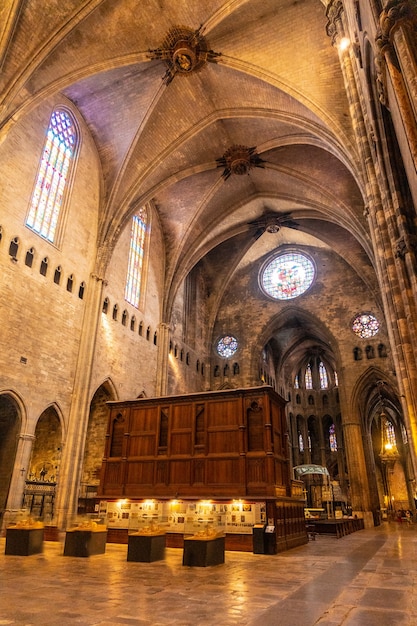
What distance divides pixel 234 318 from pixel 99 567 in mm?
23760

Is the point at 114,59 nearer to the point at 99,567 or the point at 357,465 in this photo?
the point at 99,567

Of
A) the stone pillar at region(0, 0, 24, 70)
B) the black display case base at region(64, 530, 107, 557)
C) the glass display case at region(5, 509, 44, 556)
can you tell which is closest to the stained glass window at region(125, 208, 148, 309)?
the stone pillar at region(0, 0, 24, 70)

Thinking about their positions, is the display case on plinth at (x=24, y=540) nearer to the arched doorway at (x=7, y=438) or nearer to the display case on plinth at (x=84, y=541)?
the display case on plinth at (x=84, y=541)

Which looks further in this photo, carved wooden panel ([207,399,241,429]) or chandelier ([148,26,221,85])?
chandelier ([148,26,221,85])

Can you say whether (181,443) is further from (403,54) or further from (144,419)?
(403,54)

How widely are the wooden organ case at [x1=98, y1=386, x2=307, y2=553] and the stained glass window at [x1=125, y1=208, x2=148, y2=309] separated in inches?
348

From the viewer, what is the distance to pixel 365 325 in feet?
87.1

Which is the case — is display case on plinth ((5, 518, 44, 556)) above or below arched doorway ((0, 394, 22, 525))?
below

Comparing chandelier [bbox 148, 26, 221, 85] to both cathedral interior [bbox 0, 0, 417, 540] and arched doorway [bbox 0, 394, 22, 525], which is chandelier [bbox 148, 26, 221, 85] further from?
arched doorway [bbox 0, 394, 22, 525]

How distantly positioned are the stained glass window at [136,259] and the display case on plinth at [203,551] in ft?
47.0

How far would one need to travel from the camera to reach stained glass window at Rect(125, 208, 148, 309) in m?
20.9

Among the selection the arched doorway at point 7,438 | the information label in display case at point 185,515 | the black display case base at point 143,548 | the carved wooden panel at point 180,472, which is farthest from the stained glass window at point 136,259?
the black display case base at point 143,548

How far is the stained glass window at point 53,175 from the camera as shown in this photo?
51.0ft

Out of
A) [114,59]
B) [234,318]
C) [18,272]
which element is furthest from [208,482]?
[234,318]
